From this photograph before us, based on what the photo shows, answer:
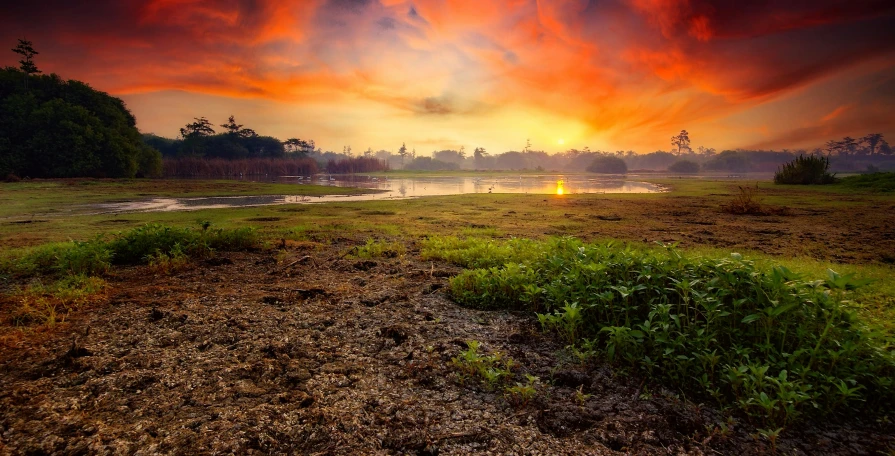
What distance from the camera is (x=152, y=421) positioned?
8.71 feet

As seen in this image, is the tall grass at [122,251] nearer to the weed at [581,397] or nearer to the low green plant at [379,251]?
the low green plant at [379,251]

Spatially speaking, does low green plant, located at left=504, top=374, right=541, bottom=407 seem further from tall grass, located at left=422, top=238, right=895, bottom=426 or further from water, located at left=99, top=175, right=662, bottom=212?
water, located at left=99, top=175, right=662, bottom=212

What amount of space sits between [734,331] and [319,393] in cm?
359

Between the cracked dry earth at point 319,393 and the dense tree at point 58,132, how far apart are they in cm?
5142

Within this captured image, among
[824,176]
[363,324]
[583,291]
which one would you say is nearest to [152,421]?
[363,324]

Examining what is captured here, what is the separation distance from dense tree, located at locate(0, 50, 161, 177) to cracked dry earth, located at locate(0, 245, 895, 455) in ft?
169

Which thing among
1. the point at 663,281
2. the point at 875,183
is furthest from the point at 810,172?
the point at 663,281

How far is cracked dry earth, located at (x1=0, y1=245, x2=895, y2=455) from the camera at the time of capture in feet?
8.26

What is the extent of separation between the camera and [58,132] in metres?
41.3

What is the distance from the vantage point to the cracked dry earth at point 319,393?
252 cm

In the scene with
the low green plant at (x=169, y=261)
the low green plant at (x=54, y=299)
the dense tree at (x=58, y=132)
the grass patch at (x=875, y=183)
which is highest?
the dense tree at (x=58, y=132)

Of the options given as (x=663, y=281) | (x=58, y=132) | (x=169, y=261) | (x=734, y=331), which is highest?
(x=58, y=132)

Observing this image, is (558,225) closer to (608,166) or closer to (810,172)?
(810,172)

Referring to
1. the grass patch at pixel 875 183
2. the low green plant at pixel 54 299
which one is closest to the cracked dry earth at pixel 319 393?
the low green plant at pixel 54 299
